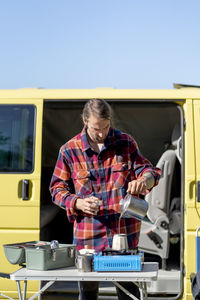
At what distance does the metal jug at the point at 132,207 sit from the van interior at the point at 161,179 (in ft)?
4.30

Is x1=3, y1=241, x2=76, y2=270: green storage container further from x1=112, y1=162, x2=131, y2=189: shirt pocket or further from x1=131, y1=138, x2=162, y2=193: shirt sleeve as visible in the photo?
x1=131, y1=138, x2=162, y2=193: shirt sleeve

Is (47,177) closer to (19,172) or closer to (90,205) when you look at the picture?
(19,172)

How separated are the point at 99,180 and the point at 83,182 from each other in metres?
0.11

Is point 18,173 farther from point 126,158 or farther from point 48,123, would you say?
point 126,158

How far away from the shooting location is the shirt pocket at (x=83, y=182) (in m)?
3.72

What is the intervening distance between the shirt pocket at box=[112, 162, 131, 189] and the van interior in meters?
1.21

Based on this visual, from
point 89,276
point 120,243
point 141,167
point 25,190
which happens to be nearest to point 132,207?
point 120,243

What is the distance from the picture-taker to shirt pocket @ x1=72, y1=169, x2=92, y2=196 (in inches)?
146

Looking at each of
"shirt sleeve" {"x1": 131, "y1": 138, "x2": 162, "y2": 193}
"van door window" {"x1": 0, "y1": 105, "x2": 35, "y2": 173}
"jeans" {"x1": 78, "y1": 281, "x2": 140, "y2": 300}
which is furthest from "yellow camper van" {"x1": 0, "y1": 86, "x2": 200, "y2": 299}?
"jeans" {"x1": 78, "y1": 281, "x2": 140, "y2": 300}

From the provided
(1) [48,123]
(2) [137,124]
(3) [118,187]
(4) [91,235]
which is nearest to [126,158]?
(3) [118,187]

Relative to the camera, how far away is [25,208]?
4.86 metres

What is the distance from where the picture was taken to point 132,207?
352cm

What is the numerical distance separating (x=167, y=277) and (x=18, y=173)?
1673mm

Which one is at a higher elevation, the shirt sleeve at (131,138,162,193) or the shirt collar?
the shirt collar
